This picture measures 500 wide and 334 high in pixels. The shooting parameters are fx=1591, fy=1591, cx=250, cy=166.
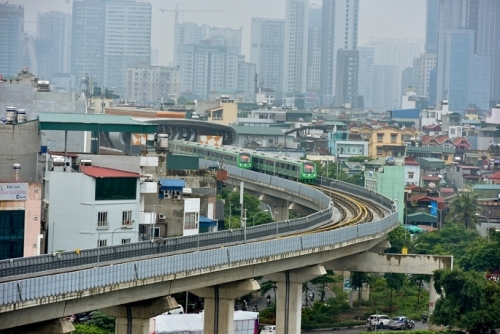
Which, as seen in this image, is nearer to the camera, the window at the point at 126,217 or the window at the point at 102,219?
the window at the point at 102,219

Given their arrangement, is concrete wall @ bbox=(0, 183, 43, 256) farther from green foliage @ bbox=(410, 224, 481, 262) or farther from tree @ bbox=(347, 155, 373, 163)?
tree @ bbox=(347, 155, 373, 163)

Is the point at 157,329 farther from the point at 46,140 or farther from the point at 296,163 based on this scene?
the point at 296,163

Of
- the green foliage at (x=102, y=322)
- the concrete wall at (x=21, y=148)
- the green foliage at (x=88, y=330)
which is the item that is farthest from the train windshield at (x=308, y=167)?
the green foliage at (x=88, y=330)

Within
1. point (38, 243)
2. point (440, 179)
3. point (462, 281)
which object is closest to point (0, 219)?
point (38, 243)

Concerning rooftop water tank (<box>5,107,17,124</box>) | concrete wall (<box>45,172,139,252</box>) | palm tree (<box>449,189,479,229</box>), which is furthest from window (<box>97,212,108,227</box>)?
palm tree (<box>449,189,479,229</box>)

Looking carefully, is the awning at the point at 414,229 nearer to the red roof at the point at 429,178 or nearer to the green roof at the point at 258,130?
the red roof at the point at 429,178

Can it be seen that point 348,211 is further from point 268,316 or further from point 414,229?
point 414,229

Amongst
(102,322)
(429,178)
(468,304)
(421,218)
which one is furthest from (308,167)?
(102,322)
